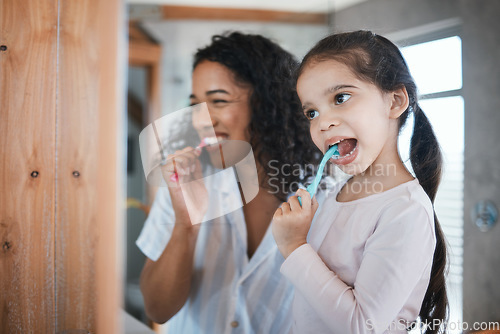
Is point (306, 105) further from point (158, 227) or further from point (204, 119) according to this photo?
point (158, 227)

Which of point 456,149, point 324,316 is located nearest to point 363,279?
point 324,316

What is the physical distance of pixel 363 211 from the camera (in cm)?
52

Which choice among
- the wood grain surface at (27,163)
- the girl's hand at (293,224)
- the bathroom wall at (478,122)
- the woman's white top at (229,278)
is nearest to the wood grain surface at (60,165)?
the wood grain surface at (27,163)

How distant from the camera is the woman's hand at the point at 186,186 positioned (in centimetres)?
62

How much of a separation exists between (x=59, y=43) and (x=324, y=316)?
1.73ft

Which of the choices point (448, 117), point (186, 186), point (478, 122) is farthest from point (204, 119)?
point (478, 122)

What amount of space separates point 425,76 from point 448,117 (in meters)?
0.10

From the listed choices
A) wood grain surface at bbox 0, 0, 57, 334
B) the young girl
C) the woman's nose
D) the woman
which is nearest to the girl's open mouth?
the young girl

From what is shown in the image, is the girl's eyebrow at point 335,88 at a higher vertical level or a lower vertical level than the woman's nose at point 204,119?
higher

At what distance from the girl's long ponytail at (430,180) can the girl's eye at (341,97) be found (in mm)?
136

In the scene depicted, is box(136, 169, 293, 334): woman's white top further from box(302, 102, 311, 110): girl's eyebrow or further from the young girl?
box(302, 102, 311, 110): girl's eyebrow

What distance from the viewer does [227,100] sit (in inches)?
24.5

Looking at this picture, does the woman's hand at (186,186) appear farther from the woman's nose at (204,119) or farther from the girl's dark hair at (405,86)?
the girl's dark hair at (405,86)

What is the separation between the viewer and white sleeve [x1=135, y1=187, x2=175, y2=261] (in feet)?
1.96
